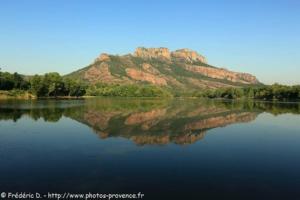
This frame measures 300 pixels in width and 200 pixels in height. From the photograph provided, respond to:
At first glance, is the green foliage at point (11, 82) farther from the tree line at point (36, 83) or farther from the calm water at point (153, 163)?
the calm water at point (153, 163)

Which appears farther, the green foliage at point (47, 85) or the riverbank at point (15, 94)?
the green foliage at point (47, 85)

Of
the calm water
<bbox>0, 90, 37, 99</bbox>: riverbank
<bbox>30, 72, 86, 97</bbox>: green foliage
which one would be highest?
<bbox>30, 72, 86, 97</bbox>: green foliage

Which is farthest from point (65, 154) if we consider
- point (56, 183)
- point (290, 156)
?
point (290, 156)

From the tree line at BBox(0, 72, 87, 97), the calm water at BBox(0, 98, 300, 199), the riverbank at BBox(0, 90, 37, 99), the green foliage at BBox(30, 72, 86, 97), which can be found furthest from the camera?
the green foliage at BBox(30, 72, 86, 97)

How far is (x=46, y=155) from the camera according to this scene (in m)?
29.1

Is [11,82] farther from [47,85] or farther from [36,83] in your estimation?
[47,85]

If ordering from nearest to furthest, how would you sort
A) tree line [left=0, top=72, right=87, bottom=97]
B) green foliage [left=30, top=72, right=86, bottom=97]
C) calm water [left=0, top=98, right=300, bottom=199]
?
calm water [left=0, top=98, right=300, bottom=199] < tree line [left=0, top=72, right=87, bottom=97] < green foliage [left=30, top=72, right=86, bottom=97]

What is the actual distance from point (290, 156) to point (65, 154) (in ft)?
73.8

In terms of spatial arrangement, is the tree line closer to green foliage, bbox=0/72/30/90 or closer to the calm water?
green foliage, bbox=0/72/30/90

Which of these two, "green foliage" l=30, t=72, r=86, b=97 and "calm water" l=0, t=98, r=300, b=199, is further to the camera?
"green foliage" l=30, t=72, r=86, b=97

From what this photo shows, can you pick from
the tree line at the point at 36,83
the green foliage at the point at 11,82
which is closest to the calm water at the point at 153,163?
the green foliage at the point at 11,82

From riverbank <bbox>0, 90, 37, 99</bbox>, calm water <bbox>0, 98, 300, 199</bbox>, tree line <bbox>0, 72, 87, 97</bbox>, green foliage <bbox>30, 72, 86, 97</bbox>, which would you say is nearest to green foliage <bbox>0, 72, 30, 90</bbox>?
tree line <bbox>0, 72, 87, 97</bbox>

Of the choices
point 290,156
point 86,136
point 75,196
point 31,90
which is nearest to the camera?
point 75,196

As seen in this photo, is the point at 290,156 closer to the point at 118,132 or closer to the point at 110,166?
the point at 110,166
